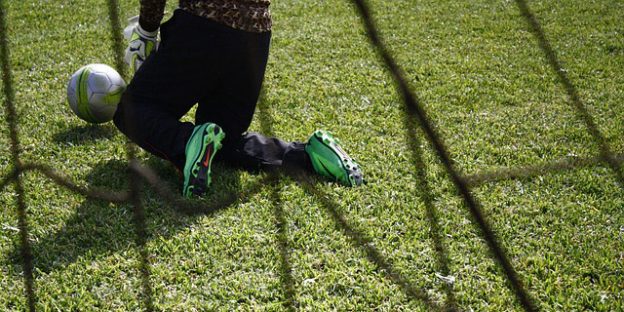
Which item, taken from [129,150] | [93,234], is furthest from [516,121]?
[93,234]

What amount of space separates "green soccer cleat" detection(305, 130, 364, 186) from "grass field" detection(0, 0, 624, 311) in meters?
0.07

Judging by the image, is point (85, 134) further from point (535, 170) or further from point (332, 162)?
point (535, 170)

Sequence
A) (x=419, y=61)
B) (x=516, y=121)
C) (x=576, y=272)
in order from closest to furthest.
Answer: (x=576, y=272) < (x=516, y=121) < (x=419, y=61)

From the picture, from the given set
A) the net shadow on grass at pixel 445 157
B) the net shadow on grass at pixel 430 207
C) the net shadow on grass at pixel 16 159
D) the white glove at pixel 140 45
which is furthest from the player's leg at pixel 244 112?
the net shadow on grass at pixel 16 159

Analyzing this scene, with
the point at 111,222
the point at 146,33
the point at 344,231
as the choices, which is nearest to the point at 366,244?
the point at 344,231

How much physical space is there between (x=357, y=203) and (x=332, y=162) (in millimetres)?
282

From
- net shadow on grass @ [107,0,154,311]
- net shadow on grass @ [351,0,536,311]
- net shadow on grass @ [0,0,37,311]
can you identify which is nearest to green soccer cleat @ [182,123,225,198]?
net shadow on grass @ [107,0,154,311]

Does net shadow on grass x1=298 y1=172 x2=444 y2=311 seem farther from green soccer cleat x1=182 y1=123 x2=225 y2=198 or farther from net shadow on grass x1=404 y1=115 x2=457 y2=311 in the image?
green soccer cleat x1=182 y1=123 x2=225 y2=198

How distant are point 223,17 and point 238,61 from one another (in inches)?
8.8

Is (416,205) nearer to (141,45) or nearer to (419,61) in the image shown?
(141,45)

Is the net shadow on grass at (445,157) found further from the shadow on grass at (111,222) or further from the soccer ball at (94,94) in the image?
the soccer ball at (94,94)

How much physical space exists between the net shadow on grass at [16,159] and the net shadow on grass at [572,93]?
2.81 meters

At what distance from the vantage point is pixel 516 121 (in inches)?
170

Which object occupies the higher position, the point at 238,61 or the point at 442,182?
the point at 238,61
